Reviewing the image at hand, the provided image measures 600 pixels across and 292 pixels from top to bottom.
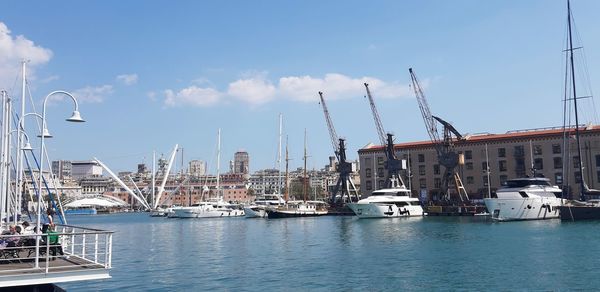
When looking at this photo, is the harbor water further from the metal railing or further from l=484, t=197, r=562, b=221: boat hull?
l=484, t=197, r=562, b=221: boat hull

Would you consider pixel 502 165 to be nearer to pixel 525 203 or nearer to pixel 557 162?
pixel 557 162

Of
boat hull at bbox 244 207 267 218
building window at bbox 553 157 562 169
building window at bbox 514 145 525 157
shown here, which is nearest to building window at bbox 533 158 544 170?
building window at bbox 553 157 562 169

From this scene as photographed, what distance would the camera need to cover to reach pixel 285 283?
2947cm

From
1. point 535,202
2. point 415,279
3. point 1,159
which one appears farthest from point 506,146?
point 1,159

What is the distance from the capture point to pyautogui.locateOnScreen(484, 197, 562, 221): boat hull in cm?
7769

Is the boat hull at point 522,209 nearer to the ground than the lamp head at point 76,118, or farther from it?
nearer to the ground

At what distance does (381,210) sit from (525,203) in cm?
2646

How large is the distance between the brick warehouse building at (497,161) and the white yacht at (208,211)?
35.5m

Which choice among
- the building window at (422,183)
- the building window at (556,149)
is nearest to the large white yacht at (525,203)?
the building window at (556,149)

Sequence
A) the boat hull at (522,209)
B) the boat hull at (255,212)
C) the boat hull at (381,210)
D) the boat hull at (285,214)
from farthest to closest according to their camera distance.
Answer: the boat hull at (255,212)
the boat hull at (285,214)
the boat hull at (381,210)
the boat hull at (522,209)

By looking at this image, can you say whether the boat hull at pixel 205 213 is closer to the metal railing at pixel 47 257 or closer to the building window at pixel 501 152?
the building window at pixel 501 152

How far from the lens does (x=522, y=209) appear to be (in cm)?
7781

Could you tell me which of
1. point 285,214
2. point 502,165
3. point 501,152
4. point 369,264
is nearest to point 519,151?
point 501,152

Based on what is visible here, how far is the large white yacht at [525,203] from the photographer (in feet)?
255
